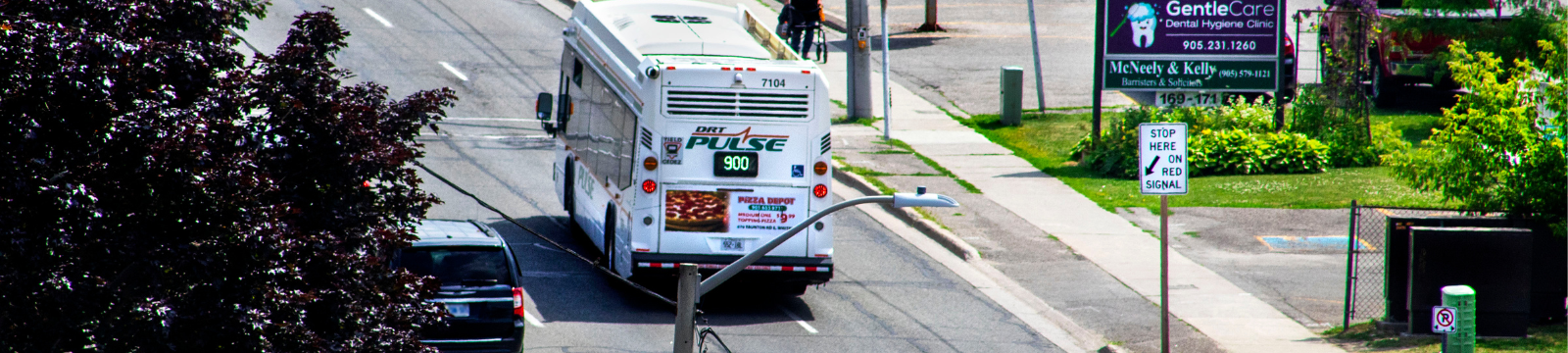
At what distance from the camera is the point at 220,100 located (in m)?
9.16

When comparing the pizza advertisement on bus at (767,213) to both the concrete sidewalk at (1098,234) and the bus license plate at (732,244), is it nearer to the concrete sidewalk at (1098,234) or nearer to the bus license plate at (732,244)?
the bus license plate at (732,244)

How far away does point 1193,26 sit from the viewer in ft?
82.7

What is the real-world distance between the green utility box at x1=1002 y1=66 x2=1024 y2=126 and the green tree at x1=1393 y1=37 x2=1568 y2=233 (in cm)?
1247

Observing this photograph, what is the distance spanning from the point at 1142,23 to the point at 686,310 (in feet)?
51.9

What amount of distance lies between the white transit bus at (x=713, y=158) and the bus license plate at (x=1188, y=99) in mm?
10942

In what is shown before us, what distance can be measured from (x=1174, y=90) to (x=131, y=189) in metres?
19.9

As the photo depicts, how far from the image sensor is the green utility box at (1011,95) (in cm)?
2827

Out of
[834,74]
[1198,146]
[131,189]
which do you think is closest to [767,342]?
[131,189]

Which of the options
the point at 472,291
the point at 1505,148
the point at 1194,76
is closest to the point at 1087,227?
the point at 1194,76

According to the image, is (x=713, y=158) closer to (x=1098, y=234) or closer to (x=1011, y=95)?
(x=1098, y=234)

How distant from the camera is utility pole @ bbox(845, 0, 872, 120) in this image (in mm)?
28094

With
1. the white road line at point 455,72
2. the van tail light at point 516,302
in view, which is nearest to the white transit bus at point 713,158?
the van tail light at point 516,302

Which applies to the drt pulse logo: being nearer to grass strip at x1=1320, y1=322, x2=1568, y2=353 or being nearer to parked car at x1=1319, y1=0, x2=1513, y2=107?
grass strip at x1=1320, y1=322, x2=1568, y2=353

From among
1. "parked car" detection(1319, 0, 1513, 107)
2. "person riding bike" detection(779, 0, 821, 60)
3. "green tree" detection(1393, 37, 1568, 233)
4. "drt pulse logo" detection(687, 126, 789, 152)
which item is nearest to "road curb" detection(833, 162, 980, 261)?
"drt pulse logo" detection(687, 126, 789, 152)
